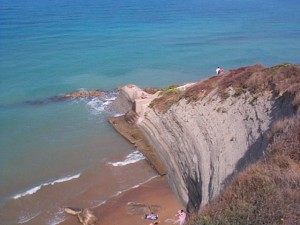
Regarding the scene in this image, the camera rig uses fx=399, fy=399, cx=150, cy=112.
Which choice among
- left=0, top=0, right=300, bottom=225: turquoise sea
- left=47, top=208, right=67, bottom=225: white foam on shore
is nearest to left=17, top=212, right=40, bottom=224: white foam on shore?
left=0, top=0, right=300, bottom=225: turquoise sea

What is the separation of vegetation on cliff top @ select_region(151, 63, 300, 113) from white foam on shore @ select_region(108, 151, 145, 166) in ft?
13.8

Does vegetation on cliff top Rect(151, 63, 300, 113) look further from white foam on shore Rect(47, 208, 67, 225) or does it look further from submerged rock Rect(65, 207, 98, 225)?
white foam on shore Rect(47, 208, 67, 225)

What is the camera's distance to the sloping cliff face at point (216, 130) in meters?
20.9

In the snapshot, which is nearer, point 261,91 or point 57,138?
point 261,91

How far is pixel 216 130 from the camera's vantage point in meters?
25.2

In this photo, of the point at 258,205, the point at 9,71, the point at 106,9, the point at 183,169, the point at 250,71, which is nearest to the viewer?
the point at 258,205

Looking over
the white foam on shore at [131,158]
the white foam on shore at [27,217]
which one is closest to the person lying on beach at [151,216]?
the white foam on shore at [27,217]

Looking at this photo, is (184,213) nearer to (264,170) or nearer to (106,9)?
(264,170)

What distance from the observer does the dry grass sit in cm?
998

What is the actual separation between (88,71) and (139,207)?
32.7 m

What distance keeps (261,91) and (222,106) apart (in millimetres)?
2838

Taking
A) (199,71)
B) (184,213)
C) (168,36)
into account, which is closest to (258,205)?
(184,213)

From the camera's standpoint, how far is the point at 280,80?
1000 inches

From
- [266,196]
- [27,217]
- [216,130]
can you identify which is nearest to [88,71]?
[216,130]
